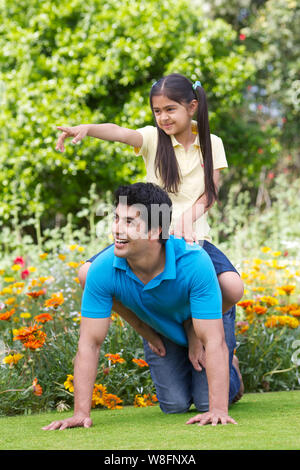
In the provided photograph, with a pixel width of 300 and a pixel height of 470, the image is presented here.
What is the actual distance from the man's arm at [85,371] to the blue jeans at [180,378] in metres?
0.68

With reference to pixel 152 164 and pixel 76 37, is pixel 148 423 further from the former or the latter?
pixel 76 37

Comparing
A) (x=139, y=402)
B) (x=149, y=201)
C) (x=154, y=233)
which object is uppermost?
(x=149, y=201)

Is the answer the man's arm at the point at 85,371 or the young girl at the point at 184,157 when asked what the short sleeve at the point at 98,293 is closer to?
the man's arm at the point at 85,371

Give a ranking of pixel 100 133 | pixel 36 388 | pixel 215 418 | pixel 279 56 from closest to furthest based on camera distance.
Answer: pixel 215 418, pixel 100 133, pixel 36 388, pixel 279 56

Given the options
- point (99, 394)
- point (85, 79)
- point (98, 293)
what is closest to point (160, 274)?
point (98, 293)

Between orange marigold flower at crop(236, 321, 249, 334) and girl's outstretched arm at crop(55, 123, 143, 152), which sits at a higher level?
girl's outstretched arm at crop(55, 123, 143, 152)

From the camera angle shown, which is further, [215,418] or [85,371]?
[85,371]

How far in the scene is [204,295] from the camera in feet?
9.82

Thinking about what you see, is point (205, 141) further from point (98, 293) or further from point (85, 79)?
point (85, 79)

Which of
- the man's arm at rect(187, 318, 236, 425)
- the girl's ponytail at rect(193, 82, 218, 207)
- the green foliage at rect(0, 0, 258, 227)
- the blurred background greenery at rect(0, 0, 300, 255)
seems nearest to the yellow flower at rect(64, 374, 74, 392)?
the man's arm at rect(187, 318, 236, 425)

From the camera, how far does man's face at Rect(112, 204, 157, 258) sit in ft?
9.43

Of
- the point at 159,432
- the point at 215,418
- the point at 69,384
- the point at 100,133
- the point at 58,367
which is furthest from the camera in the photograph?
the point at 58,367

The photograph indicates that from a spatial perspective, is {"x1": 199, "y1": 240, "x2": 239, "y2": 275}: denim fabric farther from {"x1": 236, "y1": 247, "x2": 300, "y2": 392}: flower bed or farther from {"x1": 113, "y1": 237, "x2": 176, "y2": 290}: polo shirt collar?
{"x1": 236, "y1": 247, "x2": 300, "y2": 392}: flower bed

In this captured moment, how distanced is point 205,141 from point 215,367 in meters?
1.27
